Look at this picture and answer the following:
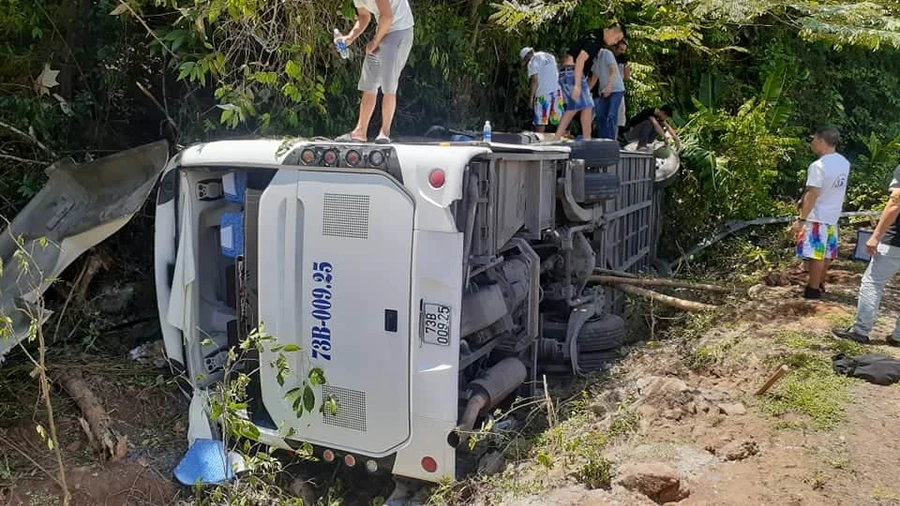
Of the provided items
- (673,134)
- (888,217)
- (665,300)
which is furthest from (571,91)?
(888,217)

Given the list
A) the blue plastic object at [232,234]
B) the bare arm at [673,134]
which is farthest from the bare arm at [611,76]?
the blue plastic object at [232,234]

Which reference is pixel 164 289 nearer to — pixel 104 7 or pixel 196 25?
pixel 196 25

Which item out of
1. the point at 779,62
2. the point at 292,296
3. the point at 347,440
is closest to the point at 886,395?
the point at 347,440

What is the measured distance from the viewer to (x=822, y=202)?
6281mm

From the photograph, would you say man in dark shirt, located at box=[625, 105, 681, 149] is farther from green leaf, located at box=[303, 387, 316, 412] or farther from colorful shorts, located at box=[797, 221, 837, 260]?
green leaf, located at box=[303, 387, 316, 412]

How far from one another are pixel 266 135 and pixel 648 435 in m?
3.80

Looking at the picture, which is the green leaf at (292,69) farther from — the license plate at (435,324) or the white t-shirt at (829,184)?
the white t-shirt at (829,184)

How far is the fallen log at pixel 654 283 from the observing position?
6.05 metres

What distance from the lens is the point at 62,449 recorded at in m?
4.48

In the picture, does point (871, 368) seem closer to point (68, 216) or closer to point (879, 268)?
point (879, 268)

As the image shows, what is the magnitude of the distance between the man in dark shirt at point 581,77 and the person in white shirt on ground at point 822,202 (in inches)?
93.9

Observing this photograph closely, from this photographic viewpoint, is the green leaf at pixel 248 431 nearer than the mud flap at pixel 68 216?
Yes

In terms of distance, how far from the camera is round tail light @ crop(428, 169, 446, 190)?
11.6ft

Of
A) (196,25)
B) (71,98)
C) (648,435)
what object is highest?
(196,25)
